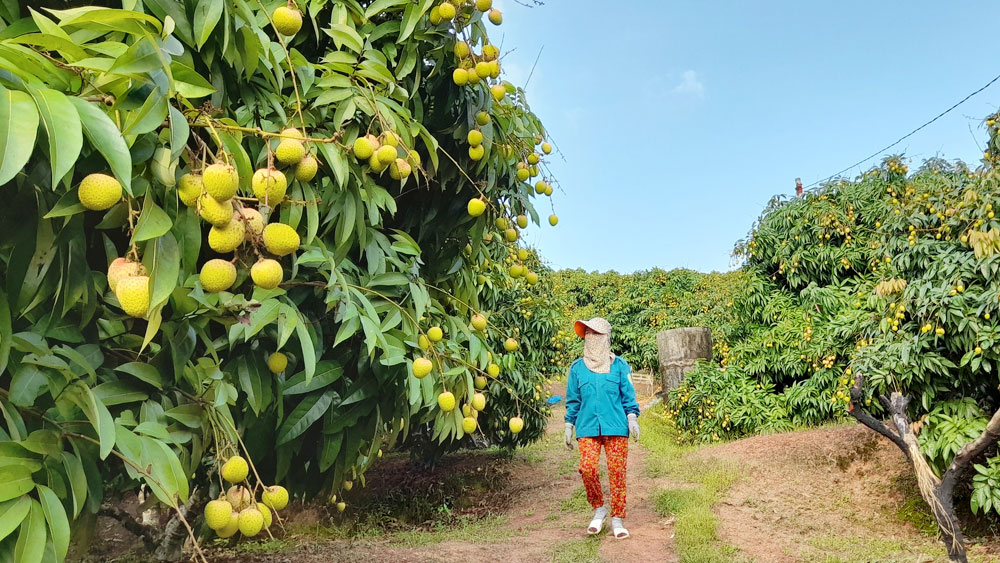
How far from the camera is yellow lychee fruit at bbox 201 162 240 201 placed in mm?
1084

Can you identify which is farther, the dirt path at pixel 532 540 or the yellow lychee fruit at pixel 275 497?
the dirt path at pixel 532 540

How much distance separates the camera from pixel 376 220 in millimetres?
2045

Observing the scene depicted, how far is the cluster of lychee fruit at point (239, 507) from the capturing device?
1369 mm

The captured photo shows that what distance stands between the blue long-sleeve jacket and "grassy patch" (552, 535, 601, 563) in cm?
69

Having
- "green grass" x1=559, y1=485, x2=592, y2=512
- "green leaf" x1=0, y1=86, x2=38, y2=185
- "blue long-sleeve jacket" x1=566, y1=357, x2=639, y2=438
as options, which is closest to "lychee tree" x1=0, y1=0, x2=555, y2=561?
"green leaf" x1=0, y1=86, x2=38, y2=185

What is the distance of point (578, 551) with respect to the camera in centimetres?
428

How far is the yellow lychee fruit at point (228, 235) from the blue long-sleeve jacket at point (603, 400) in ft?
11.5

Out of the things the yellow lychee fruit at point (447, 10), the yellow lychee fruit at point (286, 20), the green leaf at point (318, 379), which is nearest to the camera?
the yellow lychee fruit at point (286, 20)

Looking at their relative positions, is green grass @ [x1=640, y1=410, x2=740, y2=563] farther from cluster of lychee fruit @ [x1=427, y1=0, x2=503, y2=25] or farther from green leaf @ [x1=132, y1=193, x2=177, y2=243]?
green leaf @ [x1=132, y1=193, x2=177, y2=243]

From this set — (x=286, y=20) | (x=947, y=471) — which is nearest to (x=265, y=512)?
(x=286, y=20)

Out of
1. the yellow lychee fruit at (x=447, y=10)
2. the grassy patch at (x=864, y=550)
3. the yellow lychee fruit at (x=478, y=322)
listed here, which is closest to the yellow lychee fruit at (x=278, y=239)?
the yellow lychee fruit at (x=447, y=10)

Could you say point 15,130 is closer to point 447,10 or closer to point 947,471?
point 447,10

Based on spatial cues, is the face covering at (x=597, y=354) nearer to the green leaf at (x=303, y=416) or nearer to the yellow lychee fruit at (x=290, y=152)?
the green leaf at (x=303, y=416)

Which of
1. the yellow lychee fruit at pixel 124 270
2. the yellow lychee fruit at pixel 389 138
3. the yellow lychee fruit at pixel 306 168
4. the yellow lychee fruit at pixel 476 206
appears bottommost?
the yellow lychee fruit at pixel 124 270
